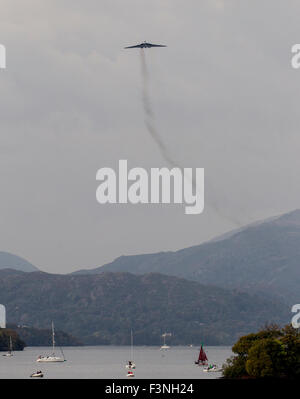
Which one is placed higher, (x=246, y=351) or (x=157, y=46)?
(x=157, y=46)
